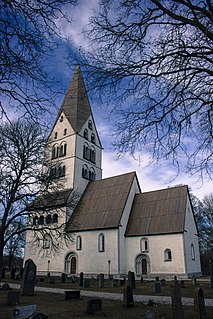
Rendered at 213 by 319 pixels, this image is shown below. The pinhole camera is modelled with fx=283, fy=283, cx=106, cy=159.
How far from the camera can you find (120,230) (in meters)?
27.1

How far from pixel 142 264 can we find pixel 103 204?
7316 mm

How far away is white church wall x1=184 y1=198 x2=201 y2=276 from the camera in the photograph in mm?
24938

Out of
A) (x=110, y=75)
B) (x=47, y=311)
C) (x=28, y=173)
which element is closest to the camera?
(x=110, y=75)

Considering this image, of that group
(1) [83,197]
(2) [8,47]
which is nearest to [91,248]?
(1) [83,197]

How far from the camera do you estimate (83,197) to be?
111 ft

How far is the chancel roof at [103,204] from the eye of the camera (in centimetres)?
2825

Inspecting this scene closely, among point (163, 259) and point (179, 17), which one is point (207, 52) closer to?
point (179, 17)

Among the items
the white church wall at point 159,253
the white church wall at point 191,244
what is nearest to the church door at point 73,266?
the white church wall at point 159,253

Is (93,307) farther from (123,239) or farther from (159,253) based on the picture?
(123,239)

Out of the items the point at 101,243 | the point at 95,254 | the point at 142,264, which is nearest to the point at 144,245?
the point at 142,264

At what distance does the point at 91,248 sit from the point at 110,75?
23.9 meters

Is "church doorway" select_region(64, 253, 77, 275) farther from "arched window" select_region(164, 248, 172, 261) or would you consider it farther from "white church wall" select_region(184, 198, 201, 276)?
"white church wall" select_region(184, 198, 201, 276)

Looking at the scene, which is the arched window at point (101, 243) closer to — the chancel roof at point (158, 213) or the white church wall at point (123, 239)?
the white church wall at point (123, 239)

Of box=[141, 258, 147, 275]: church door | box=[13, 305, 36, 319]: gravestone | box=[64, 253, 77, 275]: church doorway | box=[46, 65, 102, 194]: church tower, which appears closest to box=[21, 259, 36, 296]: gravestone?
box=[13, 305, 36, 319]: gravestone
